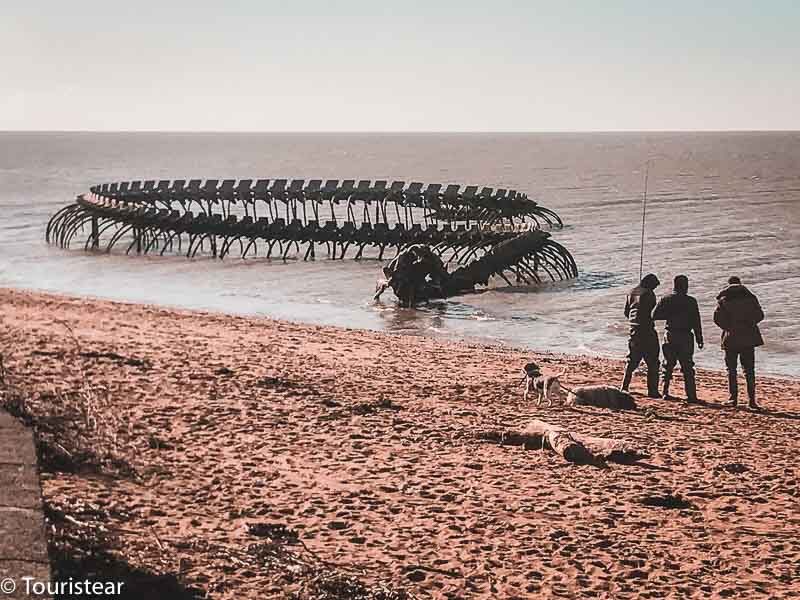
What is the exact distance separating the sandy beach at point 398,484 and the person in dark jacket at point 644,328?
558 millimetres

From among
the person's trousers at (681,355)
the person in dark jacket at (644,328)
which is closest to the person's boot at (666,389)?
the person's trousers at (681,355)

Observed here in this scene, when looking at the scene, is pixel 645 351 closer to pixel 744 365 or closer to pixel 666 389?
pixel 666 389

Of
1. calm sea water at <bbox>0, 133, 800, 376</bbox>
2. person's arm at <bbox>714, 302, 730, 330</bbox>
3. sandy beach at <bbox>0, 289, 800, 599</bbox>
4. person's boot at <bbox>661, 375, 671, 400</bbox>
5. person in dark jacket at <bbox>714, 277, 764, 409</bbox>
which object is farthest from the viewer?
calm sea water at <bbox>0, 133, 800, 376</bbox>

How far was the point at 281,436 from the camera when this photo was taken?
11.5 m

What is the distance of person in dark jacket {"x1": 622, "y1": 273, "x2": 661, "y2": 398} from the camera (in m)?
14.6

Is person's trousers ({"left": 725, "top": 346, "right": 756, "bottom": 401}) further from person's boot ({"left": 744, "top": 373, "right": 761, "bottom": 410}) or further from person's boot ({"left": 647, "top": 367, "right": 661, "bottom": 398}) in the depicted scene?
person's boot ({"left": 647, "top": 367, "right": 661, "bottom": 398})

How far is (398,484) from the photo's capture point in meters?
9.82

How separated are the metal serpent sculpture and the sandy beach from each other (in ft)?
62.6

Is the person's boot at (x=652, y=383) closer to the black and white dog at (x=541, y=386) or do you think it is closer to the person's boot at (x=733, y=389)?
the person's boot at (x=733, y=389)

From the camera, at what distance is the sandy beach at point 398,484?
24.4ft

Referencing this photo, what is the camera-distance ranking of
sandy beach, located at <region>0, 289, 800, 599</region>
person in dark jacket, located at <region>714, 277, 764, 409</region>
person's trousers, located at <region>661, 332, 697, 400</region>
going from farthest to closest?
person's trousers, located at <region>661, 332, 697, 400</region>, person in dark jacket, located at <region>714, 277, 764, 409</region>, sandy beach, located at <region>0, 289, 800, 599</region>

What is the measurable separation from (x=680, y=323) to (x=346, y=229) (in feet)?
92.4

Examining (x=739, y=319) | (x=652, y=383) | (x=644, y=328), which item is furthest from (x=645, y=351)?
(x=739, y=319)

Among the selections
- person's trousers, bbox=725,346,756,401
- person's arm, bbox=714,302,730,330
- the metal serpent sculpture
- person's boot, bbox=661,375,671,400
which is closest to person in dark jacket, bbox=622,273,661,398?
person's boot, bbox=661,375,671,400
